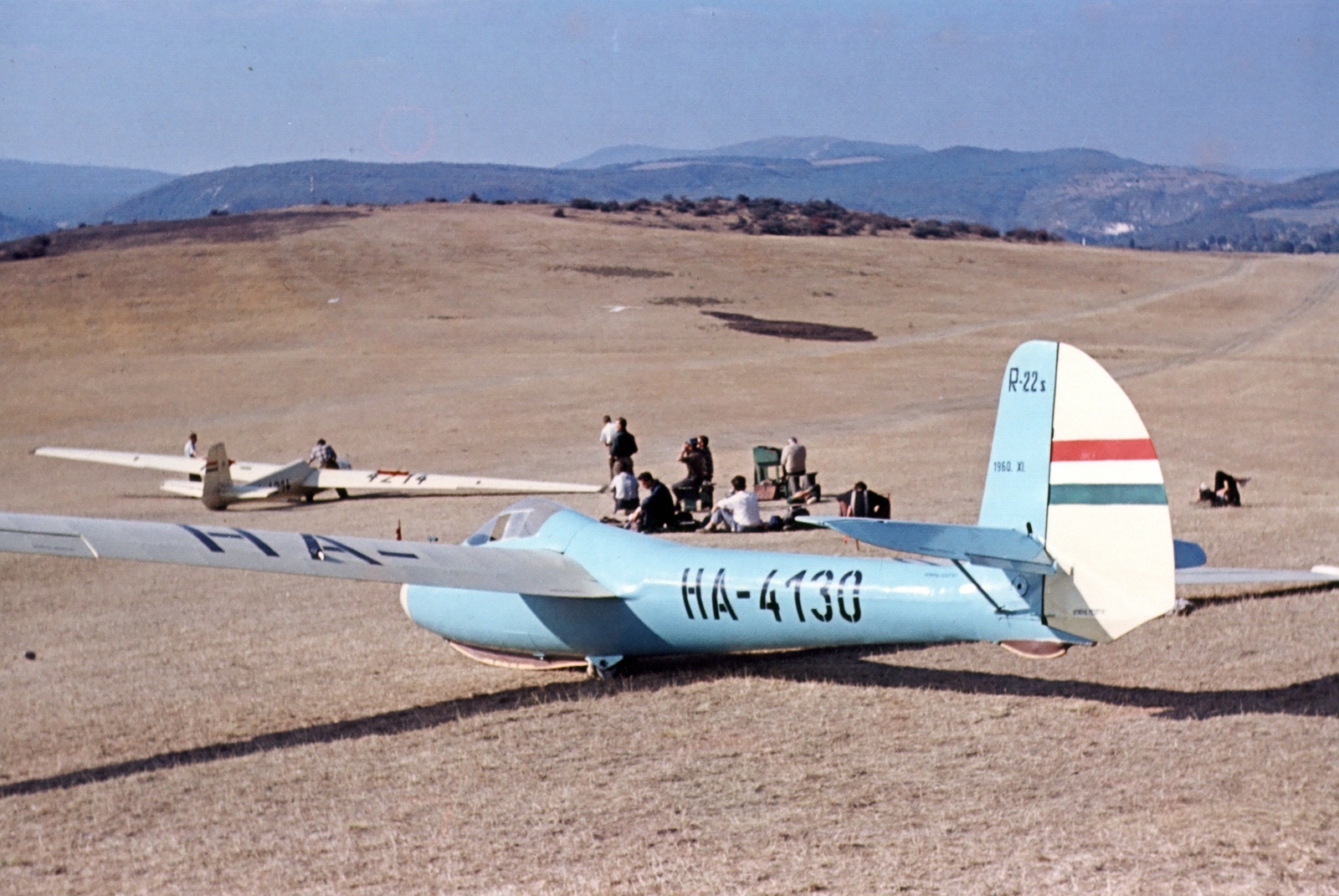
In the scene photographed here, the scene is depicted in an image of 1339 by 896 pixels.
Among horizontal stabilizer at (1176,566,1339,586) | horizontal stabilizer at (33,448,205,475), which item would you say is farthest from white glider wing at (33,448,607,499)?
horizontal stabilizer at (1176,566,1339,586)

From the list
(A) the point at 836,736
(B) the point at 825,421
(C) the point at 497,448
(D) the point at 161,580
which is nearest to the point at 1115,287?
(B) the point at 825,421

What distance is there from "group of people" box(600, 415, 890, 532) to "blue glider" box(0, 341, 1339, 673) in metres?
7.43

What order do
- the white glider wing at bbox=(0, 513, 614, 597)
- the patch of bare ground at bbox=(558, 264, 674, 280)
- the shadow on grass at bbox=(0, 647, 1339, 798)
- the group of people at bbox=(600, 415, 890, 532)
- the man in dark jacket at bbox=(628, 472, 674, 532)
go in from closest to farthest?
1. the shadow on grass at bbox=(0, 647, 1339, 798)
2. the white glider wing at bbox=(0, 513, 614, 597)
3. the group of people at bbox=(600, 415, 890, 532)
4. the man in dark jacket at bbox=(628, 472, 674, 532)
5. the patch of bare ground at bbox=(558, 264, 674, 280)

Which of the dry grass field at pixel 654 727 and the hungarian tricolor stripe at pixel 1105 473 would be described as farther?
the hungarian tricolor stripe at pixel 1105 473

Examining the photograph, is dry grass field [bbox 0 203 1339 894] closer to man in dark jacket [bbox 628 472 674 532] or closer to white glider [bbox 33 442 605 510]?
white glider [bbox 33 442 605 510]

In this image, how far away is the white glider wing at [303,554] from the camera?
33.9 ft

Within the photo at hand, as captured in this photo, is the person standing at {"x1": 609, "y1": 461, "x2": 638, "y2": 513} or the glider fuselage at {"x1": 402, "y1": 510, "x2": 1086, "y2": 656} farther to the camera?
the person standing at {"x1": 609, "y1": 461, "x2": 638, "y2": 513}

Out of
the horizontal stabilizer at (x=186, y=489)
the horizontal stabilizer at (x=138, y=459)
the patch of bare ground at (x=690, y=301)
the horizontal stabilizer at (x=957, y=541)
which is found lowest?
the horizontal stabilizer at (x=186, y=489)

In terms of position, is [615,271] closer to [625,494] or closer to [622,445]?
[622,445]

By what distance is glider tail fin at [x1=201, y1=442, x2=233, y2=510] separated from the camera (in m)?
27.0

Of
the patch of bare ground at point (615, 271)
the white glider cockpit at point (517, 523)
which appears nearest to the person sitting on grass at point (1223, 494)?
the white glider cockpit at point (517, 523)

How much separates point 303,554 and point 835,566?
14.2 ft

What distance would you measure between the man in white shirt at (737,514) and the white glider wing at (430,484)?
541 centimetres

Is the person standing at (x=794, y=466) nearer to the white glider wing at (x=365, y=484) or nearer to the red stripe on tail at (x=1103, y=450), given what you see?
the white glider wing at (x=365, y=484)
